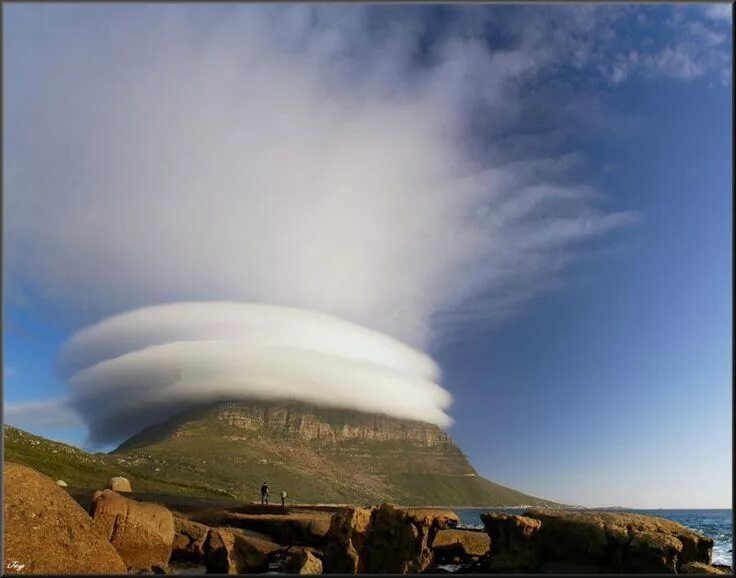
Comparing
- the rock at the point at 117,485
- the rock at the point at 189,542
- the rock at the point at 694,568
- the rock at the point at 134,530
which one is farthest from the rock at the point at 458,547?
the rock at the point at 117,485

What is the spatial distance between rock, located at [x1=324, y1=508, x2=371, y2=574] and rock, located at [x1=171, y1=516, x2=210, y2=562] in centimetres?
760

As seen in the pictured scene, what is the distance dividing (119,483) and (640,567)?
4847 centimetres

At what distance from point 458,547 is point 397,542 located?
12.1m

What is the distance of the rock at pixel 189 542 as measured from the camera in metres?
32.0

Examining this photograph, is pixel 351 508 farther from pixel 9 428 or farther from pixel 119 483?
pixel 9 428

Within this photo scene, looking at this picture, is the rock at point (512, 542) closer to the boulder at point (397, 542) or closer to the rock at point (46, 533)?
the boulder at point (397, 542)

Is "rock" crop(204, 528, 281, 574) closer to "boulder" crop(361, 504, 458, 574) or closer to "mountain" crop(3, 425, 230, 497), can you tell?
"boulder" crop(361, 504, 458, 574)

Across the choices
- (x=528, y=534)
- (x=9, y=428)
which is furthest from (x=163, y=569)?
(x=9, y=428)

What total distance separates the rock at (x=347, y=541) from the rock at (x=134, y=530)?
26.4 feet

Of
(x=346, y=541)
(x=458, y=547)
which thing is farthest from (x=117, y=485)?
(x=346, y=541)

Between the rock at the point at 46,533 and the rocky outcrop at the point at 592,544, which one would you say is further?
the rocky outcrop at the point at 592,544

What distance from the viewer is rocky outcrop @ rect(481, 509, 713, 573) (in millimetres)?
29094

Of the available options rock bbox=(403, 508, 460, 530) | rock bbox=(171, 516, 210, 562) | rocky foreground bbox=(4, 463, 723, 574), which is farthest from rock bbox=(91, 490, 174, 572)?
rock bbox=(403, 508, 460, 530)

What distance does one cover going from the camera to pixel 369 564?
29500 millimetres
